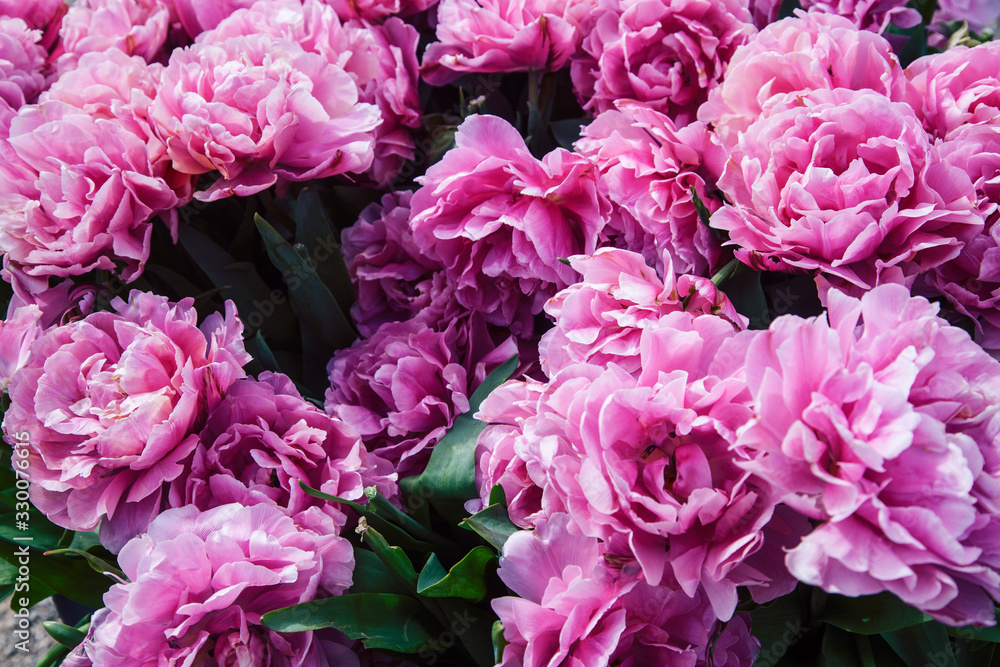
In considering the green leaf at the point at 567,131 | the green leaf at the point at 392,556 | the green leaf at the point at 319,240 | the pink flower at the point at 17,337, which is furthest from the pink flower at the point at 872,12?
the pink flower at the point at 17,337

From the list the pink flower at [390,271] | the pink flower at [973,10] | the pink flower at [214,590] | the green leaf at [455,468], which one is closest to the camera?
the pink flower at [214,590]

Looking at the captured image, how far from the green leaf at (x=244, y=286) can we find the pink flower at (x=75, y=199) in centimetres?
6

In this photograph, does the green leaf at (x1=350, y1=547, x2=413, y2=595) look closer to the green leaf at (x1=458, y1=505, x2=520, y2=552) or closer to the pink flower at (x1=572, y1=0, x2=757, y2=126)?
the green leaf at (x1=458, y1=505, x2=520, y2=552)

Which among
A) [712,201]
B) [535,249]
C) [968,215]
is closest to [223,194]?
[535,249]

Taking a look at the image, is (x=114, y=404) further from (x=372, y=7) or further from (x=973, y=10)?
(x=973, y=10)

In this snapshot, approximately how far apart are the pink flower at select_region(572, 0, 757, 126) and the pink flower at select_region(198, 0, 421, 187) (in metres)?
0.17

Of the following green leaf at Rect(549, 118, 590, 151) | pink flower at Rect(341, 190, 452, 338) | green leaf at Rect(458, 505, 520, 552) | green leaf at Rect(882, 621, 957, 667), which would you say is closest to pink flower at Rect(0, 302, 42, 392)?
pink flower at Rect(341, 190, 452, 338)

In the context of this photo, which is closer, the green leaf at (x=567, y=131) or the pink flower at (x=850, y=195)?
the pink flower at (x=850, y=195)

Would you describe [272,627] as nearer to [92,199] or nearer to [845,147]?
[92,199]

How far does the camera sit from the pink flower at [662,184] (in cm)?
52

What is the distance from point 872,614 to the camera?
1.29 ft

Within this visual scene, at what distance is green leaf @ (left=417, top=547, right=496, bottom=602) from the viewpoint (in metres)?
0.44

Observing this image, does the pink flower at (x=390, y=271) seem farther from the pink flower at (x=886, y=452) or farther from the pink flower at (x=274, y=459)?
the pink flower at (x=886, y=452)

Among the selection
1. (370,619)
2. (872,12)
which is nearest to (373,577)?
(370,619)
